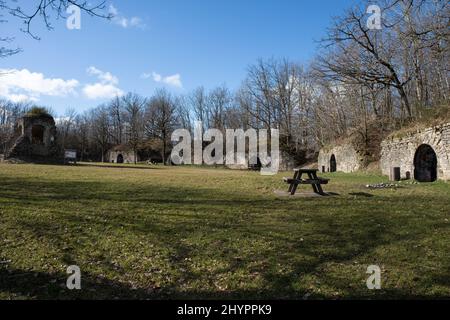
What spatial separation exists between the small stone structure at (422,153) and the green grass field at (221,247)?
6663 mm

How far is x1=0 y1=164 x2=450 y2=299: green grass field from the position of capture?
4.39 m

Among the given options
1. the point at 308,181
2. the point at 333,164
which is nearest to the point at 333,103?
the point at 333,164

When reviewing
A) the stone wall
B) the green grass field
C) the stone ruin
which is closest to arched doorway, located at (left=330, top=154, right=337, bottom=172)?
the stone wall

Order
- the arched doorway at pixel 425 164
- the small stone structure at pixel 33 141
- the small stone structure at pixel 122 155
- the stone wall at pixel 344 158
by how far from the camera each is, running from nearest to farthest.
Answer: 1. the arched doorway at pixel 425 164
2. the stone wall at pixel 344 158
3. the small stone structure at pixel 33 141
4. the small stone structure at pixel 122 155

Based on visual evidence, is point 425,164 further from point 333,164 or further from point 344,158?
point 333,164

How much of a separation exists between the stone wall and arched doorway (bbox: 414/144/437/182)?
914cm

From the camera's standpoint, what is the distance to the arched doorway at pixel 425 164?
1753 centimetres

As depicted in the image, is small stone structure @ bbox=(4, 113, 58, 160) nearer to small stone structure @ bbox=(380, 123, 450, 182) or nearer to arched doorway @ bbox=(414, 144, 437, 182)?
small stone structure @ bbox=(380, 123, 450, 182)

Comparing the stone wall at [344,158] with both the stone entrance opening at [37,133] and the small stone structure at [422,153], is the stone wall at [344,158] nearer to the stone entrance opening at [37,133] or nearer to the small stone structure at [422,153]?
the small stone structure at [422,153]

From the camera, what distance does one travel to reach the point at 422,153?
696 inches

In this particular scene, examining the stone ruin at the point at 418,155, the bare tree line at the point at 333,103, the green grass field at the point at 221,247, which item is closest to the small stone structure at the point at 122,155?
the bare tree line at the point at 333,103

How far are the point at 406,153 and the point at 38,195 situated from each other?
1757cm

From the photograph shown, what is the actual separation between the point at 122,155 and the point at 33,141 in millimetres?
26761
